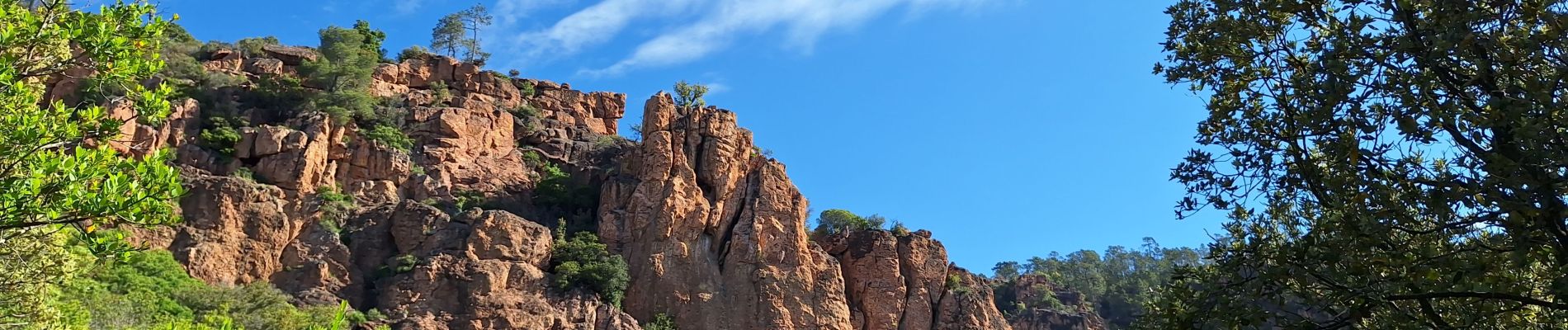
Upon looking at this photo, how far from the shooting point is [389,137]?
43531mm

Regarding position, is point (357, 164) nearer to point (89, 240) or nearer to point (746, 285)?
point (746, 285)

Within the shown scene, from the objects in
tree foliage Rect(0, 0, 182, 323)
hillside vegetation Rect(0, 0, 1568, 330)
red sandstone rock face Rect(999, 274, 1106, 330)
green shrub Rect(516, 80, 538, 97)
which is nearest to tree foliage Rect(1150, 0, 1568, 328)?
hillside vegetation Rect(0, 0, 1568, 330)

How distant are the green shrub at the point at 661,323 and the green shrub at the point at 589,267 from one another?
4.64 ft

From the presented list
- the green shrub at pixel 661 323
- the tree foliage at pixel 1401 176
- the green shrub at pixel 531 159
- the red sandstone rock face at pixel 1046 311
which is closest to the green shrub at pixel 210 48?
the green shrub at pixel 531 159

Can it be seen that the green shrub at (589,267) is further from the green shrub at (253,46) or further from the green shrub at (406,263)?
the green shrub at (253,46)

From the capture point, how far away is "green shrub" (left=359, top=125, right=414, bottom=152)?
43.0 m

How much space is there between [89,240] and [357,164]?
3576cm

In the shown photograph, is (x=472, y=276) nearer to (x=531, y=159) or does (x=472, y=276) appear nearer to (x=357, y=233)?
(x=357, y=233)

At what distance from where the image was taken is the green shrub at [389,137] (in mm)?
43000

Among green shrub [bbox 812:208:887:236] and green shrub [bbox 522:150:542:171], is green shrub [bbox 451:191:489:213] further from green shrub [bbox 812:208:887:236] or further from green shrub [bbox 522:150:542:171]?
green shrub [bbox 812:208:887:236]

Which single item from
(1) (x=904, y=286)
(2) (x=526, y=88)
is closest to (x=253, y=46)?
(2) (x=526, y=88)

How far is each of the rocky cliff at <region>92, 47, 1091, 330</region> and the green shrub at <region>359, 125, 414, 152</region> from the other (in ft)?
0.93

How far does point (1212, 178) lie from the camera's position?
30.5 ft

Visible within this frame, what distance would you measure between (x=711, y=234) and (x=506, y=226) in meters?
8.33
